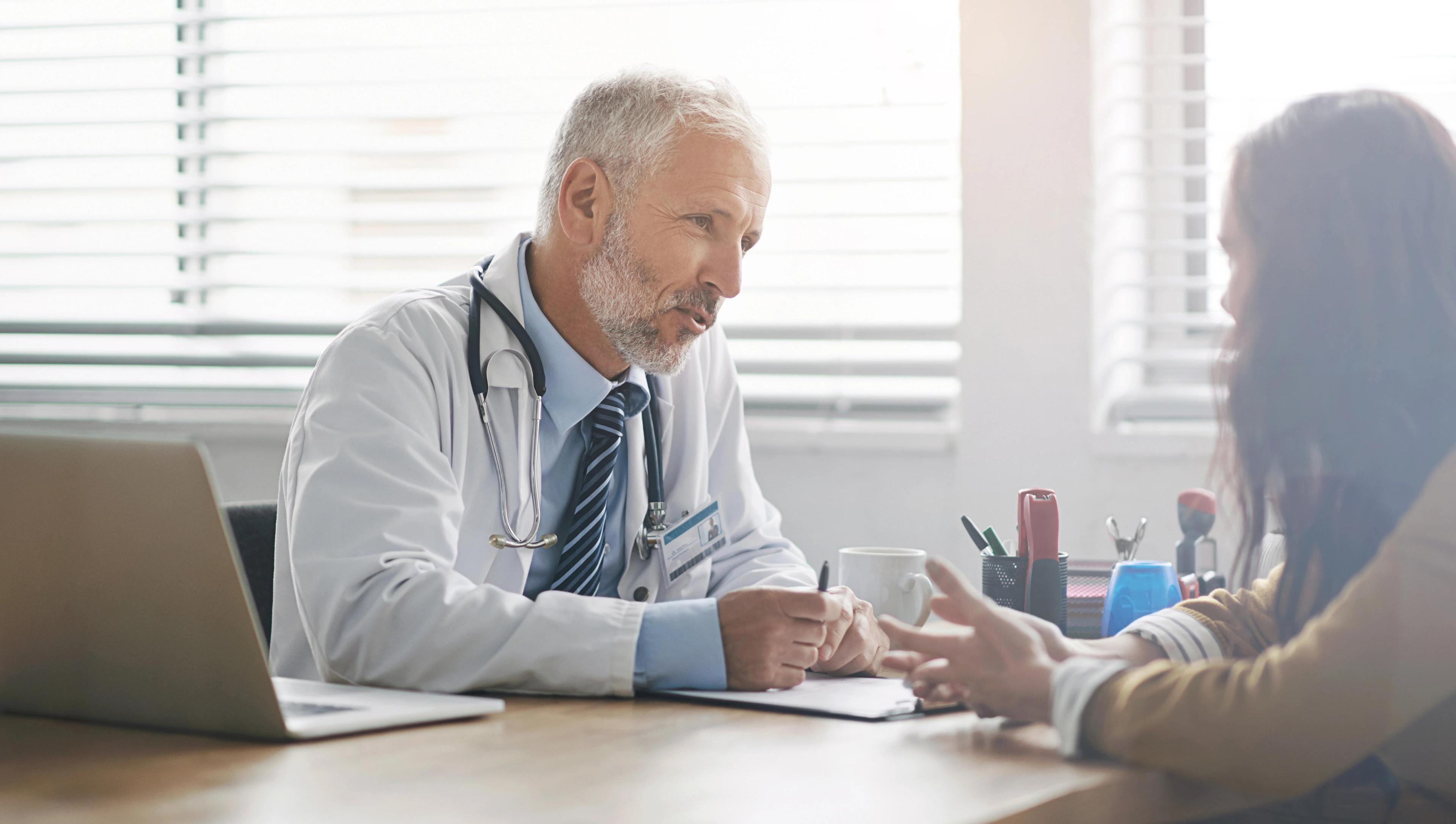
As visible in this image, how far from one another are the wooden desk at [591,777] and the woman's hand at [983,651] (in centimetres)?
2

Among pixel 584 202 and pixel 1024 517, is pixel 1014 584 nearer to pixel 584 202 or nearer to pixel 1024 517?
pixel 1024 517

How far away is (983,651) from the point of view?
0.98 metres

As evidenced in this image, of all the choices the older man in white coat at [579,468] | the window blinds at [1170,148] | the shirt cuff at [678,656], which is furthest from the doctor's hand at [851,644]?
the window blinds at [1170,148]

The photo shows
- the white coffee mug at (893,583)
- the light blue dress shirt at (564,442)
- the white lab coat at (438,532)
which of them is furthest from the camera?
the light blue dress shirt at (564,442)

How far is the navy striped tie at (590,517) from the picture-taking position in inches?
60.9

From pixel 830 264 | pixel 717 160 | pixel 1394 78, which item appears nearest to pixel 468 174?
pixel 830 264

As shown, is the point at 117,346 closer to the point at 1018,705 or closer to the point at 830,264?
the point at 830,264

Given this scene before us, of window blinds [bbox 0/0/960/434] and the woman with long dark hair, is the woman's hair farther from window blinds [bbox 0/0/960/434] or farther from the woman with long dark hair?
window blinds [bbox 0/0/960/434]

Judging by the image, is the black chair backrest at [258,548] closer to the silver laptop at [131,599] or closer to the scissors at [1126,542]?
the silver laptop at [131,599]

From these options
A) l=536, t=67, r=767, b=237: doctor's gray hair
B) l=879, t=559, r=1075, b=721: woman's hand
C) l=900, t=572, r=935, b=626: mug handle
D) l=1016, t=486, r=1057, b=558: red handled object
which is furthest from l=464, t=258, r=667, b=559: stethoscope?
l=879, t=559, r=1075, b=721: woman's hand

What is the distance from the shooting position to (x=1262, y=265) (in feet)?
3.00

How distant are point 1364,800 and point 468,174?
7.05ft

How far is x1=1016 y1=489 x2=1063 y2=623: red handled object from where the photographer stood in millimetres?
1512

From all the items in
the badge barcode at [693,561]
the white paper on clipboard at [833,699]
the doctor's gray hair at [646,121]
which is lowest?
the white paper on clipboard at [833,699]
